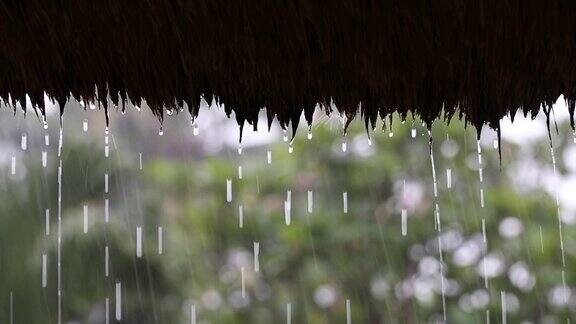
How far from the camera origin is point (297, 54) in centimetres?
84

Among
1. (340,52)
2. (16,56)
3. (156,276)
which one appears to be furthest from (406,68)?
(156,276)

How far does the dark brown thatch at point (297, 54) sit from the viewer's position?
2.51 feet

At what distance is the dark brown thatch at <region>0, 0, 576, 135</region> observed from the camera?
0.76 m

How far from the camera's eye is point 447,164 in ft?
12.3

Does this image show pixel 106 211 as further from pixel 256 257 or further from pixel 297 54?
pixel 297 54

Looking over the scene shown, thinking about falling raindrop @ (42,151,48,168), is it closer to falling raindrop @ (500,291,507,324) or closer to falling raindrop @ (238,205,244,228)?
falling raindrop @ (238,205,244,228)

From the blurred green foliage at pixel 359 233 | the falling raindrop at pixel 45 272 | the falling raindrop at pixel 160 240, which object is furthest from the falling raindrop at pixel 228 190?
the falling raindrop at pixel 45 272

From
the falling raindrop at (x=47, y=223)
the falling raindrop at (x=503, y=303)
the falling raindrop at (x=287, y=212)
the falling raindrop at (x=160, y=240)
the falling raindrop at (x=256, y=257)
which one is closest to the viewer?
the falling raindrop at (x=503, y=303)

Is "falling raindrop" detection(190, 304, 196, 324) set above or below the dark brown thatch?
below

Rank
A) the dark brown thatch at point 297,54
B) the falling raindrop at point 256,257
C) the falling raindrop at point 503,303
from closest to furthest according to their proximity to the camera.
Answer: the dark brown thatch at point 297,54, the falling raindrop at point 503,303, the falling raindrop at point 256,257

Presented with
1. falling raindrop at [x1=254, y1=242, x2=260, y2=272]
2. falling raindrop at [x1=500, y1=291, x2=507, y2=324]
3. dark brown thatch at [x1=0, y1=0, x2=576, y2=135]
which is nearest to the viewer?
dark brown thatch at [x1=0, y1=0, x2=576, y2=135]

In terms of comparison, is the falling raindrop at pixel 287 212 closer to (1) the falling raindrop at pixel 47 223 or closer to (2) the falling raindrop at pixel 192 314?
(2) the falling raindrop at pixel 192 314

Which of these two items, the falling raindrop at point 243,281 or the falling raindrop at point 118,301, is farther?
the falling raindrop at point 118,301

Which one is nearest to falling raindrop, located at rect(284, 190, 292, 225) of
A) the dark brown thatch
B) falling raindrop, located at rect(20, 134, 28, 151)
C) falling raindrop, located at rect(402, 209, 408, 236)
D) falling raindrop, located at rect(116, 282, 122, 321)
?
falling raindrop, located at rect(402, 209, 408, 236)
